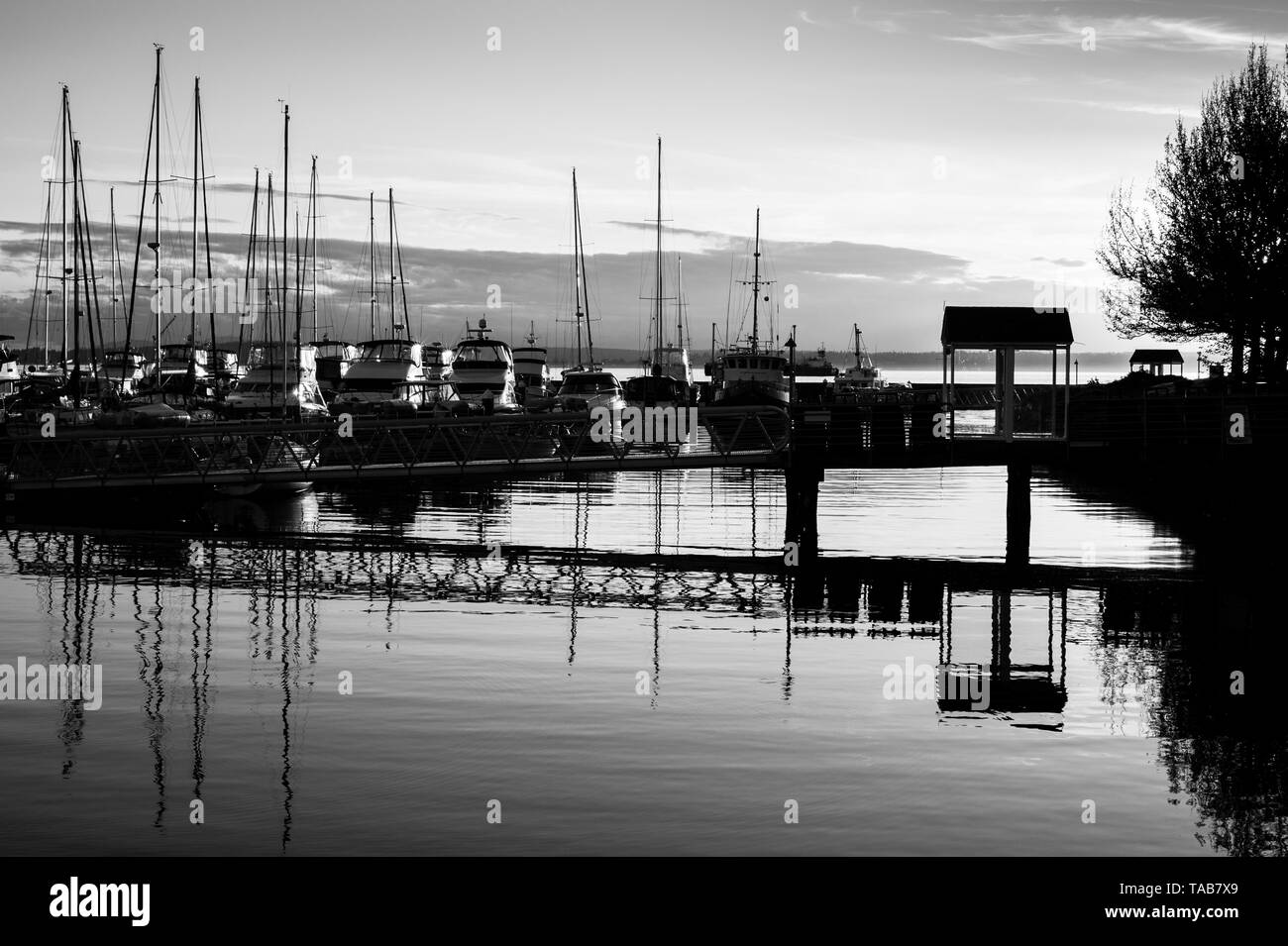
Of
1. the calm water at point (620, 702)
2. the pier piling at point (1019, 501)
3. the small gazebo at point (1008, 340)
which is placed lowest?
the calm water at point (620, 702)

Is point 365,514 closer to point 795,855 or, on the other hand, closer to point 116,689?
point 116,689

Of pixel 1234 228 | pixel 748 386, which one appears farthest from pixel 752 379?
pixel 1234 228

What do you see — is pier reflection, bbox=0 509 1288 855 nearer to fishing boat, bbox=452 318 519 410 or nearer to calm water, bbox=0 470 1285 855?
calm water, bbox=0 470 1285 855

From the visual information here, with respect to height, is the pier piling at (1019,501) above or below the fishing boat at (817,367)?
below

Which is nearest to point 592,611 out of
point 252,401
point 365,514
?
point 365,514

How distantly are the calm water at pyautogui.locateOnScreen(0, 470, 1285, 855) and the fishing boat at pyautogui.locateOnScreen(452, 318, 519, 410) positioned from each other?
85.1ft

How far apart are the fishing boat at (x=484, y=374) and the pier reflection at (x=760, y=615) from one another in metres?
23.2

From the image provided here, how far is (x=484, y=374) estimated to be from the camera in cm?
6544

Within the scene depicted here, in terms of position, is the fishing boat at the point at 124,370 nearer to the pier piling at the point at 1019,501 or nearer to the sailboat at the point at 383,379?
the sailboat at the point at 383,379

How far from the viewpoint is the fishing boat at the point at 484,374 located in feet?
211

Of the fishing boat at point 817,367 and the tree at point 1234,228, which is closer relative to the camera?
the tree at point 1234,228

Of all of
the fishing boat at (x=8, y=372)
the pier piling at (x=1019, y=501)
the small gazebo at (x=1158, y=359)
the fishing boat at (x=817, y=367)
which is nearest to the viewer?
the pier piling at (x=1019, y=501)

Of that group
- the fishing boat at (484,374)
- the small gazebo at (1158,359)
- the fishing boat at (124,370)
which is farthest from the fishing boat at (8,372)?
the small gazebo at (1158,359)

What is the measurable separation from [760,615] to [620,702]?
782 centimetres
